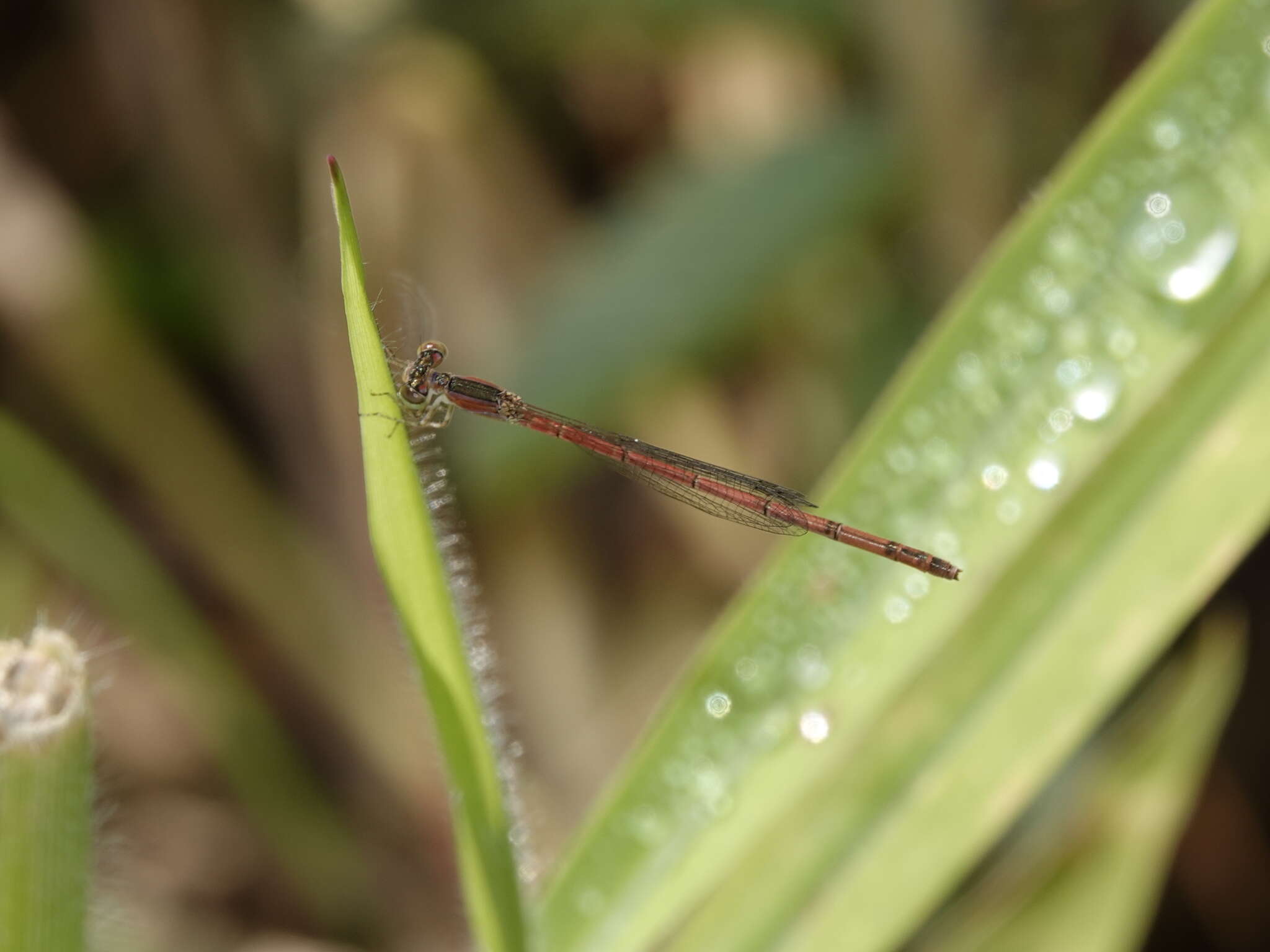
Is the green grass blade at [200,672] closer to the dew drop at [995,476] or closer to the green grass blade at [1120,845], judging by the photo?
the green grass blade at [1120,845]

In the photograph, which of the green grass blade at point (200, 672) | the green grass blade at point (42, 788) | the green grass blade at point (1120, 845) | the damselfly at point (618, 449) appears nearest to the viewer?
the green grass blade at point (42, 788)

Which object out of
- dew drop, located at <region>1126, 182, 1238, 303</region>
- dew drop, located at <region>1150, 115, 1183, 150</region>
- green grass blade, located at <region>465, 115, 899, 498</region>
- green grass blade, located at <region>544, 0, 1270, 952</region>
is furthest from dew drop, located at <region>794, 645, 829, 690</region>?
green grass blade, located at <region>465, 115, 899, 498</region>

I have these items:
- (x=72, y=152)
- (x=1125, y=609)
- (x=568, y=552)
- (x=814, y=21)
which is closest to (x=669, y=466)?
(x=568, y=552)

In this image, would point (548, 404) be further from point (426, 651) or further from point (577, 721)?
point (426, 651)

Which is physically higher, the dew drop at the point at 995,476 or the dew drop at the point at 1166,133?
the dew drop at the point at 1166,133

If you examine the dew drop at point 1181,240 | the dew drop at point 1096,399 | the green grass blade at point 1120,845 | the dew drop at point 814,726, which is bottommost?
the green grass blade at point 1120,845

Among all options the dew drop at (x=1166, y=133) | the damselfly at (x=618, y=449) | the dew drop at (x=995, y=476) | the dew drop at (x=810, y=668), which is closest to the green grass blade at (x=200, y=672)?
the damselfly at (x=618, y=449)

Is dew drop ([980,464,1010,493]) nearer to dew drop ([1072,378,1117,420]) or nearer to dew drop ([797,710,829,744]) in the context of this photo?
dew drop ([1072,378,1117,420])
